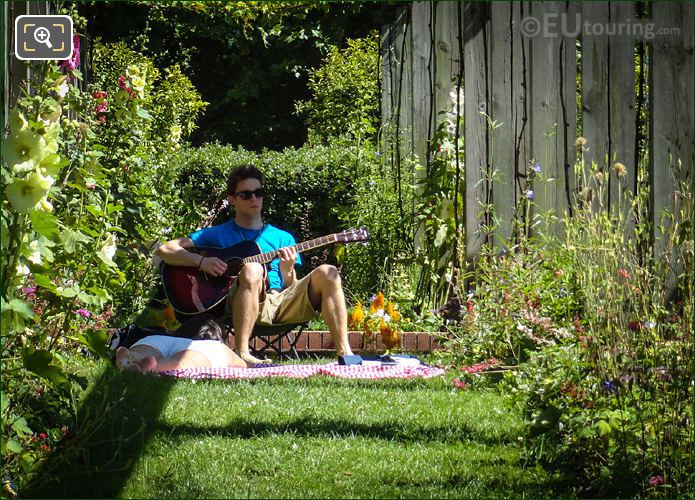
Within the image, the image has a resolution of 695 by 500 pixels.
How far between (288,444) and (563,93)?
2.64 metres

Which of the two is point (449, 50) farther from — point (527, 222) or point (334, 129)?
point (334, 129)

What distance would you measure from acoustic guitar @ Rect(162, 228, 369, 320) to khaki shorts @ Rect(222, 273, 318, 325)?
0.08m

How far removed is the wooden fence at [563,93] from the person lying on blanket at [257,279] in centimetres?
83

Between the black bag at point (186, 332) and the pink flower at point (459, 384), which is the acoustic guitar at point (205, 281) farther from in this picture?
the pink flower at point (459, 384)

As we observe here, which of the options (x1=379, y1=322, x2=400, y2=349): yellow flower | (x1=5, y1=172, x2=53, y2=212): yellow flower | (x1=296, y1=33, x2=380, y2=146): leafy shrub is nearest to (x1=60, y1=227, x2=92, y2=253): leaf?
(x1=5, y1=172, x2=53, y2=212): yellow flower

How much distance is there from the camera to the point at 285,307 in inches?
213

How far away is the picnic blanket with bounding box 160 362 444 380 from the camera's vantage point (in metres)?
4.58

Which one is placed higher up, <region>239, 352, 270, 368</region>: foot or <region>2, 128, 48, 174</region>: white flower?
<region>2, 128, 48, 174</region>: white flower

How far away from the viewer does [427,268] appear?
5.95m

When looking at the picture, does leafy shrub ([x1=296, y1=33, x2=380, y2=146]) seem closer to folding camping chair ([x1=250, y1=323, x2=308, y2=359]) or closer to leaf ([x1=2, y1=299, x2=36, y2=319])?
folding camping chair ([x1=250, y1=323, x2=308, y2=359])

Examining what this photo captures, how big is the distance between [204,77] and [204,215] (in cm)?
753

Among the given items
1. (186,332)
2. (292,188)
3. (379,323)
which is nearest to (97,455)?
(186,332)

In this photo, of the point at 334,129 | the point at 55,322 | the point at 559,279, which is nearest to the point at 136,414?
the point at 55,322

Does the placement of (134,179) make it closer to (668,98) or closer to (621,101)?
(621,101)
